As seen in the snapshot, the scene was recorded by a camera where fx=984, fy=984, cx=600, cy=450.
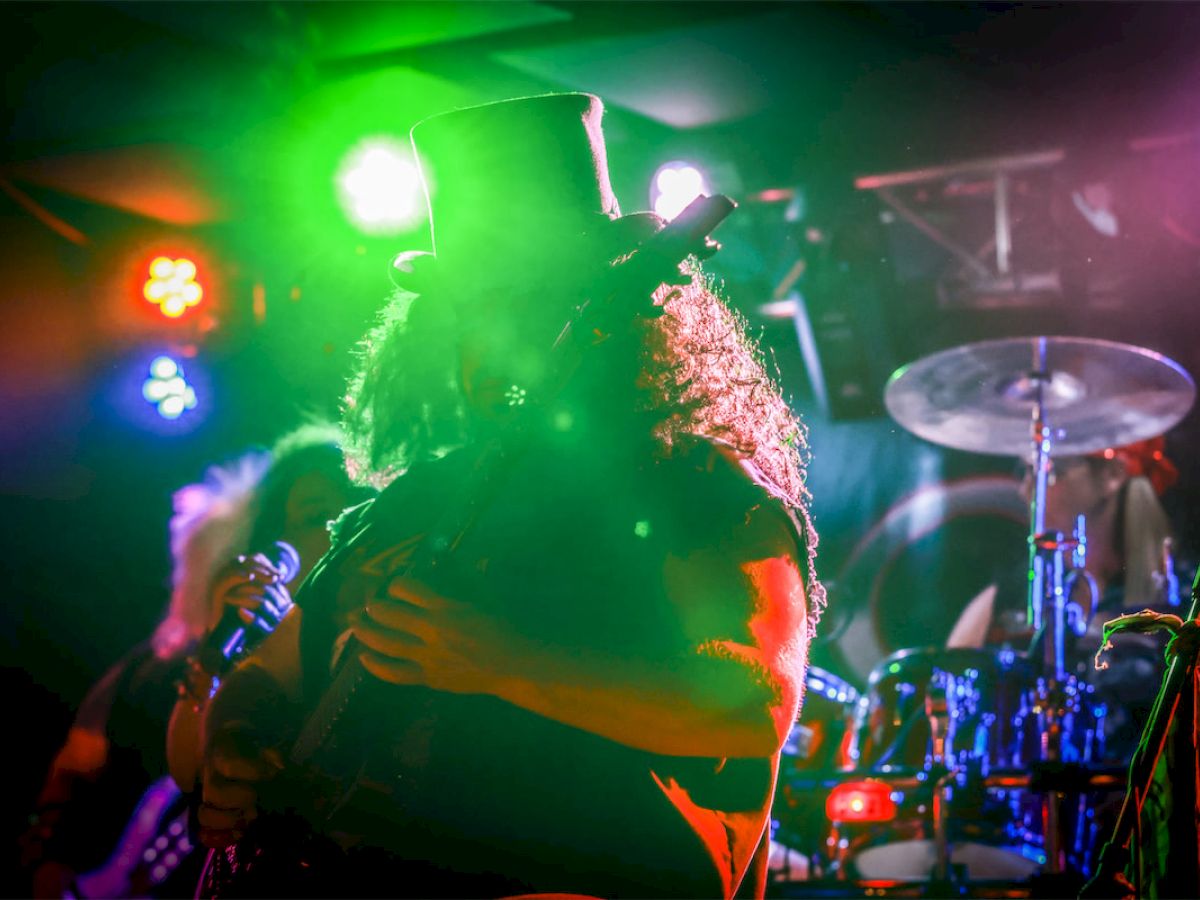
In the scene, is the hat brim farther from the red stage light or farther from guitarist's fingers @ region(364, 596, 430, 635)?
the red stage light

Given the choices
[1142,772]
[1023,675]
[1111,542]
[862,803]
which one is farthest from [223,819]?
[1111,542]

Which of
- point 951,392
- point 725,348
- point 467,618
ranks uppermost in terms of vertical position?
point 951,392

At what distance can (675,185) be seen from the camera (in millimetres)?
5734

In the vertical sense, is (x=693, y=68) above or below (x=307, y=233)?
above

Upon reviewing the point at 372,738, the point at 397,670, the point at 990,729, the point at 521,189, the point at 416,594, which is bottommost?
the point at 990,729

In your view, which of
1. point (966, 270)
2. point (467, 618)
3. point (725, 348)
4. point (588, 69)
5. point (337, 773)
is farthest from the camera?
point (966, 270)

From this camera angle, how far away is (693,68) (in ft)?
17.6

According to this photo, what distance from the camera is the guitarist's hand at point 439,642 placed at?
1.38 meters

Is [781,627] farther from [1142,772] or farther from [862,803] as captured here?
[862,803]

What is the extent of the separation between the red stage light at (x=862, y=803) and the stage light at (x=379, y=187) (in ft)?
12.0

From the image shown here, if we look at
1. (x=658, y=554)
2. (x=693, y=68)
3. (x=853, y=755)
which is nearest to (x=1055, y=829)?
(x=853, y=755)

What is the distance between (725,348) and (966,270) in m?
4.99

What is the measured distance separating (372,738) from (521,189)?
1.02 m

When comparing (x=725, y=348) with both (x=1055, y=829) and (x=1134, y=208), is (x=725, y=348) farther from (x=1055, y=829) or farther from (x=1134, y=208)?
(x=1134, y=208)
